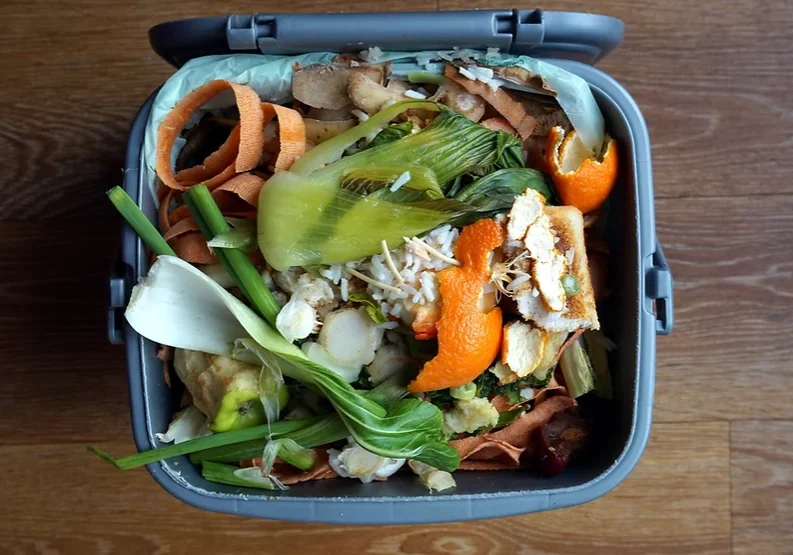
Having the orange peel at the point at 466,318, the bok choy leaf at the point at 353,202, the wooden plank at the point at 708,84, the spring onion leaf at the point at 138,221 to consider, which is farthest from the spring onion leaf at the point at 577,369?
the spring onion leaf at the point at 138,221

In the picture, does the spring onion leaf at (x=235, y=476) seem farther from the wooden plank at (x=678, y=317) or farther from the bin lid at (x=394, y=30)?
the bin lid at (x=394, y=30)

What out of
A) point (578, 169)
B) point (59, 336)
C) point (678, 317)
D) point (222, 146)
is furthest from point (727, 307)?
point (59, 336)

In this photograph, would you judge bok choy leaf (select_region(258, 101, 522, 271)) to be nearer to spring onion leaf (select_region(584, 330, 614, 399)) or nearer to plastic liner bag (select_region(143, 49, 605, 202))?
plastic liner bag (select_region(143, 49, 605, 202))

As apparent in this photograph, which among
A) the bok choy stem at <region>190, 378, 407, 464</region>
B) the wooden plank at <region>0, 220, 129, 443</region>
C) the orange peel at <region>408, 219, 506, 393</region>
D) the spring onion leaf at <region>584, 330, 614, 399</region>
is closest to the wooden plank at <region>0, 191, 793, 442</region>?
the wooden plank at <region>0, 220, 129, 443</region>

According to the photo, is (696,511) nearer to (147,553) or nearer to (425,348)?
(425,348)

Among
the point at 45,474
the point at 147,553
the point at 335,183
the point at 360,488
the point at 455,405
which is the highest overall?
the point at 335,183

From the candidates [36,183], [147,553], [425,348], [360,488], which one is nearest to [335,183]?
[425,348]
